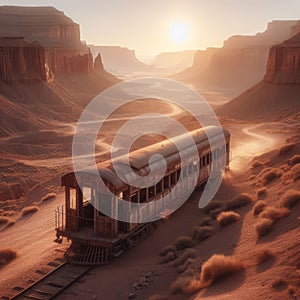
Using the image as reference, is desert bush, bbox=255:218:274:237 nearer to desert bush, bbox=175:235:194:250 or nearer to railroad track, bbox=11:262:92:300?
desert bush, bbox=175:235:194:250

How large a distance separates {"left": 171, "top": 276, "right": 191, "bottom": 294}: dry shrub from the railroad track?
4.10 m

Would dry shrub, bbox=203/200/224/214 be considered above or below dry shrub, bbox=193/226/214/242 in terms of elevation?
below

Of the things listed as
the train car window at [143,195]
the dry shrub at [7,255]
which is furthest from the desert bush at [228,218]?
the dry shrub at [7,255]

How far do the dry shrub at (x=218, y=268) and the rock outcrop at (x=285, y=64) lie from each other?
6889cm

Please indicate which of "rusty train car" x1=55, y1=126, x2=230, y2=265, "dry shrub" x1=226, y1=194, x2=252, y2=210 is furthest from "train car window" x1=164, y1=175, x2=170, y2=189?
"dry shrub" x1=226, y1=194, x2=252, y2=210

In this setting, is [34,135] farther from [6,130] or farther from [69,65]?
[69,65]

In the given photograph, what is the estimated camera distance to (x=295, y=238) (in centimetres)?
1365

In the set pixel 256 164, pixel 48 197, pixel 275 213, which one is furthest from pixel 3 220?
pixel 256 164

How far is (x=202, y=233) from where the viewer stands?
18094 mm

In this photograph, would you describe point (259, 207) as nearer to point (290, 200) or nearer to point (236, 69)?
point (290, 200)

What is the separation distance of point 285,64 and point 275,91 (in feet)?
20.2

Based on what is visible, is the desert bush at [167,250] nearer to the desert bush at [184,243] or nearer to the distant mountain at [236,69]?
the desert bush at [184,243]

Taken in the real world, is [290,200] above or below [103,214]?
above

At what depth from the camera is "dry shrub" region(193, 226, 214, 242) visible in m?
17.9
